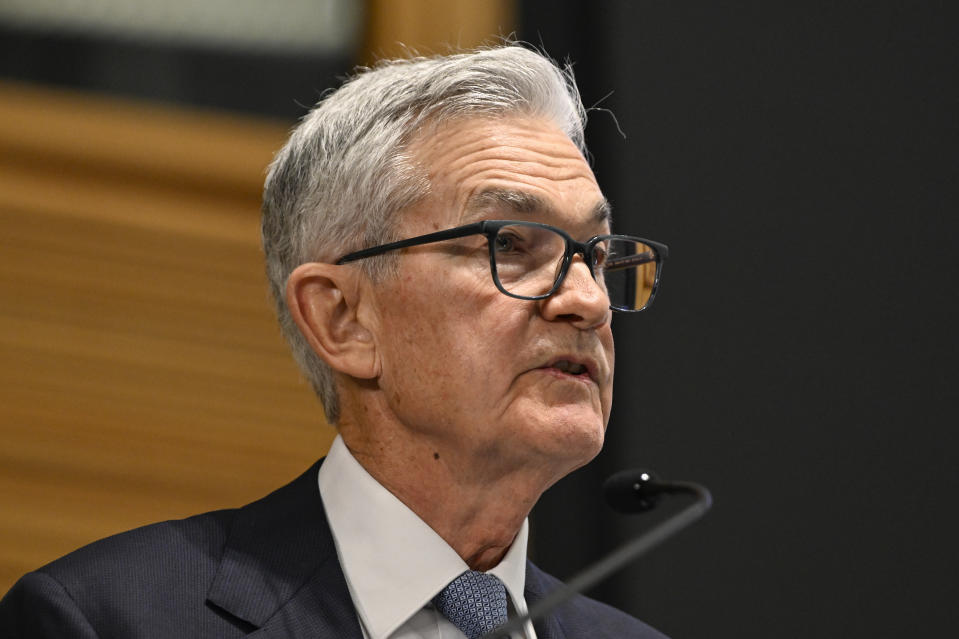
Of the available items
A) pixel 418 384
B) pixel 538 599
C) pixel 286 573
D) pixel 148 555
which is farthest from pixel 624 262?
pixel 148 555

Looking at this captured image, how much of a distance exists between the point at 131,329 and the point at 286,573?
0.91 m

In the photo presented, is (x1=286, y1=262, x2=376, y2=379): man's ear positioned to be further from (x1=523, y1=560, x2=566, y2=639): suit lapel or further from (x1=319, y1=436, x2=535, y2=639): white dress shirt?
(x1=523, y1=560, x2=566, y2=639): suit lapel

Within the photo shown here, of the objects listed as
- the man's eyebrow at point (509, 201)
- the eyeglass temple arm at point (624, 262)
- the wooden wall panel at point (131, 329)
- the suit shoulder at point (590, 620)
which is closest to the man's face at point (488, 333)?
Answer: the man's eyebrow at point (509, 201)

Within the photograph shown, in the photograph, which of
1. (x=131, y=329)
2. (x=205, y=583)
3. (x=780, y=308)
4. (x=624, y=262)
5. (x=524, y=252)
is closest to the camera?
(x=205, y=583)

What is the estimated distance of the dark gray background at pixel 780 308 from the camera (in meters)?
2.65

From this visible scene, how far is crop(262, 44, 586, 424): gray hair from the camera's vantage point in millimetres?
1704

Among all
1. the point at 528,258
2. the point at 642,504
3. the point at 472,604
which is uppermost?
the point at 528,258

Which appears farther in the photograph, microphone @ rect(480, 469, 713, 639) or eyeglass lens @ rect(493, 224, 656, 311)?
eyeglass lens @ rect(493, 224, 656, 311)

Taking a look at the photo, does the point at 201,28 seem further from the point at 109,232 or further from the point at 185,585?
the point at 185,585

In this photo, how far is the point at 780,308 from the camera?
2738mm

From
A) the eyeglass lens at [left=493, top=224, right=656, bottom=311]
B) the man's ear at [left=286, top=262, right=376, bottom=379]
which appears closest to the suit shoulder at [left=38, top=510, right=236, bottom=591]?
the man's ear at [left=286, top=262, right=376, bottom=379]

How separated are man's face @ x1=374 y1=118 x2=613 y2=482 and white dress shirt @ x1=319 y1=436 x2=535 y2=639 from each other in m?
0.10

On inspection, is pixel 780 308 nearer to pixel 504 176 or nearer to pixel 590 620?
pixel 590 620

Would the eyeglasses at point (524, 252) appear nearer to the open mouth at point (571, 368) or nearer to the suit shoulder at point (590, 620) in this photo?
the open mouth at point (571, 368)
